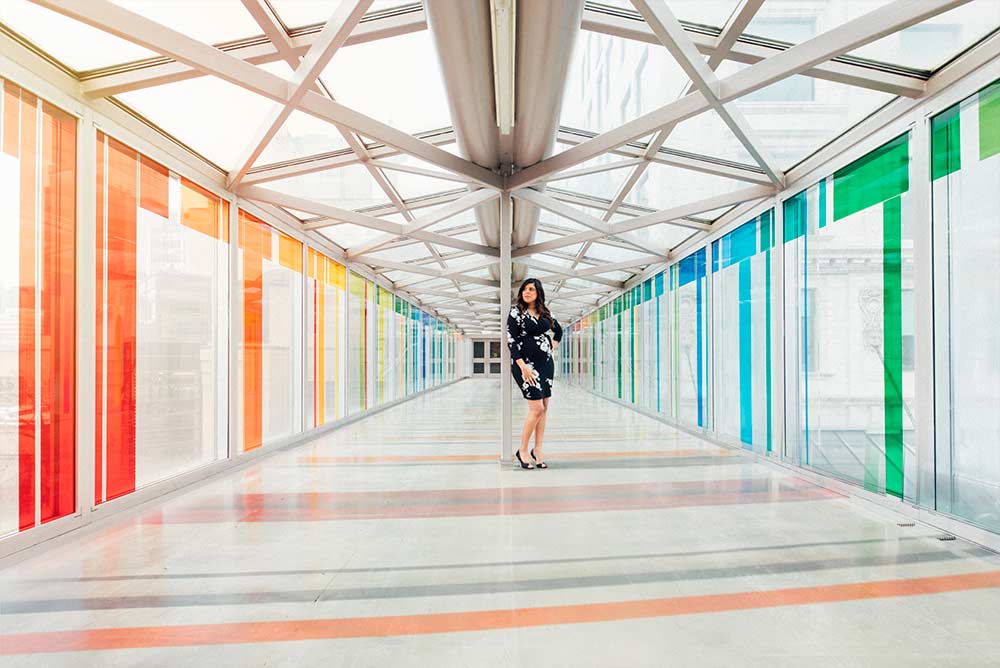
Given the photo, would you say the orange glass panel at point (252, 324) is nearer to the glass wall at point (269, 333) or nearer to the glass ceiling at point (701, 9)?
the glass wall at point (269, 333)

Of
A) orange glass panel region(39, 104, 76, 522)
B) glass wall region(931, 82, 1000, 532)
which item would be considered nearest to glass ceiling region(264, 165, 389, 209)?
orange glass panel region(39, 104, 76, 522)

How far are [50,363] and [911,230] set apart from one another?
5.55 meters

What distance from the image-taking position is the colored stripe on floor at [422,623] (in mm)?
1920

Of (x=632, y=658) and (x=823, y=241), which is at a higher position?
(x=823, y=241)

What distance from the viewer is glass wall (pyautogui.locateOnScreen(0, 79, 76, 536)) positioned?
8.98 ft

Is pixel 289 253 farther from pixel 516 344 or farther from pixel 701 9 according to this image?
pixel 701 9

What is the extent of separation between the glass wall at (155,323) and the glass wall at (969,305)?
5.49 metres

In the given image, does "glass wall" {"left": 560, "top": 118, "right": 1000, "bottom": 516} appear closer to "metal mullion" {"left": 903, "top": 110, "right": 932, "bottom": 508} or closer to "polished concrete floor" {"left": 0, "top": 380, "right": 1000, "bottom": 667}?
"metal mullion" {"left": 903, "top": 110, "right": 932, "bottom": 508}

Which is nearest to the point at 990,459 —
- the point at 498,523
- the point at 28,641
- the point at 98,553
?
the point at 498,523

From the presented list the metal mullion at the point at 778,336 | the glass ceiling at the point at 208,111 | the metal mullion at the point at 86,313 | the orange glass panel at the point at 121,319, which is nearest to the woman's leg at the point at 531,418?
the metal mullion at the point at 778,336

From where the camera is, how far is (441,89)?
A: 12.8 ft

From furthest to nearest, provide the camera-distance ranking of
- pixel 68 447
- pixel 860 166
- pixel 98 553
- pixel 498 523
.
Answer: pixel 860 166
pixel 498 523
pixel 68 447
pixel 98 553

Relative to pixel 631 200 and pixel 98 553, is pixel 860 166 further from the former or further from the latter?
pixel 98 553

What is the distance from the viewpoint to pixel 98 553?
284 centimetres
